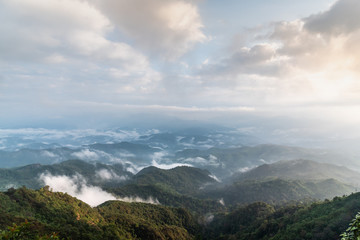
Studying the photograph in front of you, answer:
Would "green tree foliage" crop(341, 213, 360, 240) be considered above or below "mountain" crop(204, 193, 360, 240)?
above

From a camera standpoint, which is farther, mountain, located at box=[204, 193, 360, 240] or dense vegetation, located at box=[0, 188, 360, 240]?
mountain, located at box=[204, 193, 360, 240]

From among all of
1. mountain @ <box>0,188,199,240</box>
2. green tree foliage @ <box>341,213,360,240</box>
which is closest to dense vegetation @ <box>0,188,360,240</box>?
mountain @ <box>0,188,199,240</box>

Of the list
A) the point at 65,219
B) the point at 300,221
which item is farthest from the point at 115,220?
the point at 300,221

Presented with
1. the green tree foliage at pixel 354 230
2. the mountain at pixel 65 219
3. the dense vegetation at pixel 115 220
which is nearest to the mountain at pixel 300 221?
the dense vegetation at pixel 115 220

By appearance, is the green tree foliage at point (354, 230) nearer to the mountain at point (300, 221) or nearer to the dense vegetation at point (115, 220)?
the dense vegetation at point (115, 220)

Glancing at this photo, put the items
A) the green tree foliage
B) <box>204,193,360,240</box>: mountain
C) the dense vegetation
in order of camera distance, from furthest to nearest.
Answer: <box>204,193,360,240</box>: mountain
the dense vegetation
the green tree foliage

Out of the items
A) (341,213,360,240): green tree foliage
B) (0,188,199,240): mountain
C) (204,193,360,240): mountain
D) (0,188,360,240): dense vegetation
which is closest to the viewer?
(341,213,360,240): green tree foliage

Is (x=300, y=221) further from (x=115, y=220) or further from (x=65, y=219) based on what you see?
(x=65, y=219)

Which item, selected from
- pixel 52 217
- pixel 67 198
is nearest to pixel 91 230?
pixel 52 217

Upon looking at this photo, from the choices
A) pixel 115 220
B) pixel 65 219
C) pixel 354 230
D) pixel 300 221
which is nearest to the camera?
pixel 354 230

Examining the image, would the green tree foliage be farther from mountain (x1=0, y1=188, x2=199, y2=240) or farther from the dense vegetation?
mountain (x1=0, y1=188, x2=199, y2=240)

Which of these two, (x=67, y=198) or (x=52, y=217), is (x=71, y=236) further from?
(x=67, y=198)
